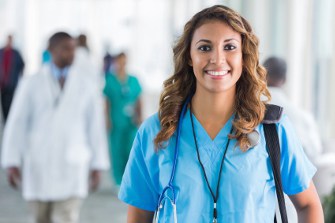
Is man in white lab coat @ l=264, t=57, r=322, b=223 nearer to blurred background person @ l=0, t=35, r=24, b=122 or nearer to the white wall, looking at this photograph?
the white wall

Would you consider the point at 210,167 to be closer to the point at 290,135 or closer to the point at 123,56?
the point at 290,135

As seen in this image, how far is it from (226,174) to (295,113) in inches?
82.5

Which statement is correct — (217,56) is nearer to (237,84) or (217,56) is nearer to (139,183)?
(237,84)

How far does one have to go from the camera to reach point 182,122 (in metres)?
2.11

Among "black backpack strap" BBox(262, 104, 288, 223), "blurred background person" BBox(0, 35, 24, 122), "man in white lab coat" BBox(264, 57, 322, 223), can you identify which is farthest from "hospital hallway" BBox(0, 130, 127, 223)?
"blurred background person" BBox(0, 35, 24, 122)

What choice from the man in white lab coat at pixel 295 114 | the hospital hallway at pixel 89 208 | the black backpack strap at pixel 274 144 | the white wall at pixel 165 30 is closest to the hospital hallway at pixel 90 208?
the hospital hallway at pixel 89 208

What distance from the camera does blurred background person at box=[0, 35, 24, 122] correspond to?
38.8 ft

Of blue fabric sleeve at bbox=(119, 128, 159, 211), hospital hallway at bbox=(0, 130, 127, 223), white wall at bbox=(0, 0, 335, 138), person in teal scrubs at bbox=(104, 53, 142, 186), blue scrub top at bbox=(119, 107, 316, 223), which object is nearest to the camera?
blue scrub top at bbox=(119, 107, 316, 223)

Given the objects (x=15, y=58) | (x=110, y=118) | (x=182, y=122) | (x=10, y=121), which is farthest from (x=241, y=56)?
(x=15, y=58)

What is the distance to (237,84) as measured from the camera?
6.95 feet

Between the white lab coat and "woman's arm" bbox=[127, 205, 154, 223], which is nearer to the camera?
"woman's arm" bbox=[127, 205, 154, 223]

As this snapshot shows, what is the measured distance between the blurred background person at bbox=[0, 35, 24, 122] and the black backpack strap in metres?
10.2

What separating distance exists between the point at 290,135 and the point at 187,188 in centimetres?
33

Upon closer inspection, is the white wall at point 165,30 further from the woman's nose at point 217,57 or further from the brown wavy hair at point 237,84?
the woman's nose at point 217,57
